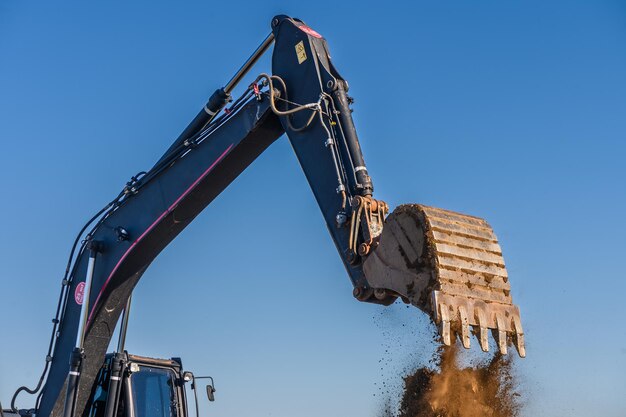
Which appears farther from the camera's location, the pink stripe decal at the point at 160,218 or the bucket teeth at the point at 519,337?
the pink stripe decal at the point at 160,218

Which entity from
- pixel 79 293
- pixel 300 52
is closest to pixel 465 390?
pixel 300 52

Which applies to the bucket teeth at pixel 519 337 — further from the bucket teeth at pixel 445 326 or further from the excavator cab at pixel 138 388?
the excavator cab at pixel 138 388

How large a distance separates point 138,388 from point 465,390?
127 inches

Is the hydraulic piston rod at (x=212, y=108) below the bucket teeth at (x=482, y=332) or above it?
above

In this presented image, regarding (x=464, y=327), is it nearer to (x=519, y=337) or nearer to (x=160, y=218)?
(x=519, y=337)

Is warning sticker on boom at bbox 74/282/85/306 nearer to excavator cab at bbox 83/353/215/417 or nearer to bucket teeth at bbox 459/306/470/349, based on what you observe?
excavator cab at bbox 83/353/215/417

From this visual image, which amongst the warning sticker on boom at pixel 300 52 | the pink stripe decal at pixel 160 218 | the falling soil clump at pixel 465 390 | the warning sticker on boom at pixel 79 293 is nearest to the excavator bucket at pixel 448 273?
the falling soil clump at pixel 465 390

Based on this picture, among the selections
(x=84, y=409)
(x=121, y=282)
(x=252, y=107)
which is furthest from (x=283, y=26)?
(x=84, y=409)

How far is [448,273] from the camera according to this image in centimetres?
499

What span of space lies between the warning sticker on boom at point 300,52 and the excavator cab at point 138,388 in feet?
10.5

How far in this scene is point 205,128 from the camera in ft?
24.2

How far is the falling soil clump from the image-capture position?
18.1 feet

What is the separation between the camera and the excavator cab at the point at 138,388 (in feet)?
23.0

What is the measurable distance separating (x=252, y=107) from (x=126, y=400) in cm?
292
